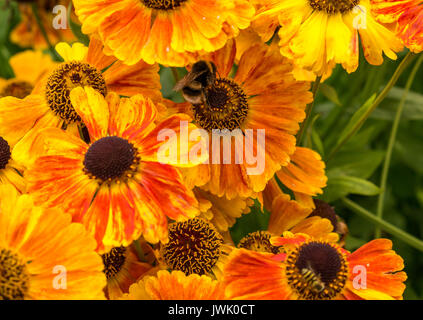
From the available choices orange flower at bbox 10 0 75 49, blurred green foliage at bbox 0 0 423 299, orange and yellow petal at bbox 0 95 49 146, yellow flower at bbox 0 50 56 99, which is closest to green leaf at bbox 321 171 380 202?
blurred green foliage at bbox 0 0 423 299

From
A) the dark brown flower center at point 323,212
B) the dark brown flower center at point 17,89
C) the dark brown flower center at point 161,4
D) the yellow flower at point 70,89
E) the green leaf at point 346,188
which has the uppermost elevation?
the dark brown flower center at point 17,89

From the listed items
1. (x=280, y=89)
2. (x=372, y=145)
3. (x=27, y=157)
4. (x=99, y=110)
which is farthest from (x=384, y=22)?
(x=372, y=145)

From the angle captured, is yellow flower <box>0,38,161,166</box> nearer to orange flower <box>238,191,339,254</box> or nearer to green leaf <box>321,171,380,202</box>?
orange flower <box>238,191,339,254</box>

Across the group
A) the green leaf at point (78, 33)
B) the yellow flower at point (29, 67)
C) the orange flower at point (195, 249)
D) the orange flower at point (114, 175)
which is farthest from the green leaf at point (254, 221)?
the yellow flower at point (29, 67)

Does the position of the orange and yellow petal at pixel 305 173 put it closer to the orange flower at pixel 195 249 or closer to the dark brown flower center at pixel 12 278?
the orange flower at pixel 195 249

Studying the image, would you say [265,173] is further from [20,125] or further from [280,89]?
[20,125]

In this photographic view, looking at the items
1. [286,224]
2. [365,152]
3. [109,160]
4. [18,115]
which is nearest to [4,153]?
[18,115]
